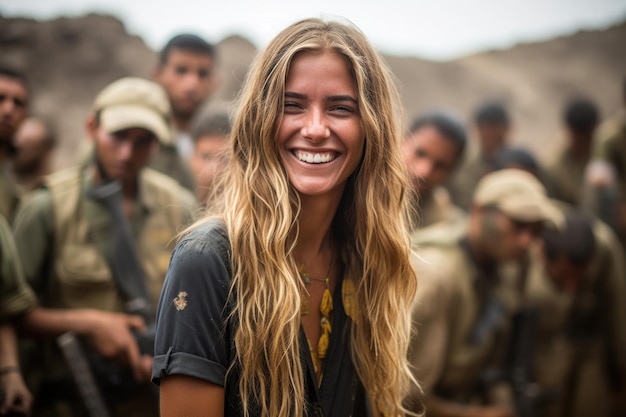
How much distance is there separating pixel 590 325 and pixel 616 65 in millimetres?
20980

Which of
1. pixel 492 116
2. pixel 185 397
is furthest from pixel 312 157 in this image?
pixel 492 116

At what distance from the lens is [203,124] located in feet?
15.1

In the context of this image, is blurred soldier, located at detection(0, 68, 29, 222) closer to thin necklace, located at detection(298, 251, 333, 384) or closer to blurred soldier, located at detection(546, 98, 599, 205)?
thin necklace, located at detection(298, 251, 333, 384)

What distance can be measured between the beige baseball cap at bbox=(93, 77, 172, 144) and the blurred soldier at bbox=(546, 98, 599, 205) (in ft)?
13.9

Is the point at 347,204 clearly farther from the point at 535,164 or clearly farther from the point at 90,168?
the point at 535,164

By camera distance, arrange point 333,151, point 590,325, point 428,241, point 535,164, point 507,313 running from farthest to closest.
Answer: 1. point 535,164
2. point 590,325
3. point 507,313
4. point 428,241
5. point 333,151

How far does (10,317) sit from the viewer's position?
2865 mm

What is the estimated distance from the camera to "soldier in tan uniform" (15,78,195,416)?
3.20 metres

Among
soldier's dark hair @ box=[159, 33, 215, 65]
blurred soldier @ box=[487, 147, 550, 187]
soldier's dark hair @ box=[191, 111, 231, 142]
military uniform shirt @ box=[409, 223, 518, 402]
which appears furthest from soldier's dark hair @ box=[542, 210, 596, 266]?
soldier's dark hair @ box=[159, 33, 215, 65]

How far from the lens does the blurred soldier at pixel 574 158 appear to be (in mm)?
6684

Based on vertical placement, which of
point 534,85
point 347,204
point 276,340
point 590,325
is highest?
point 534,85

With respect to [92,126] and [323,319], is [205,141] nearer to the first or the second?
[92,126]

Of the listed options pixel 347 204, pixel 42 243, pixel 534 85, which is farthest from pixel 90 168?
pixel 534 85

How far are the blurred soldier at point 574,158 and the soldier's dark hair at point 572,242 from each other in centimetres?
174
